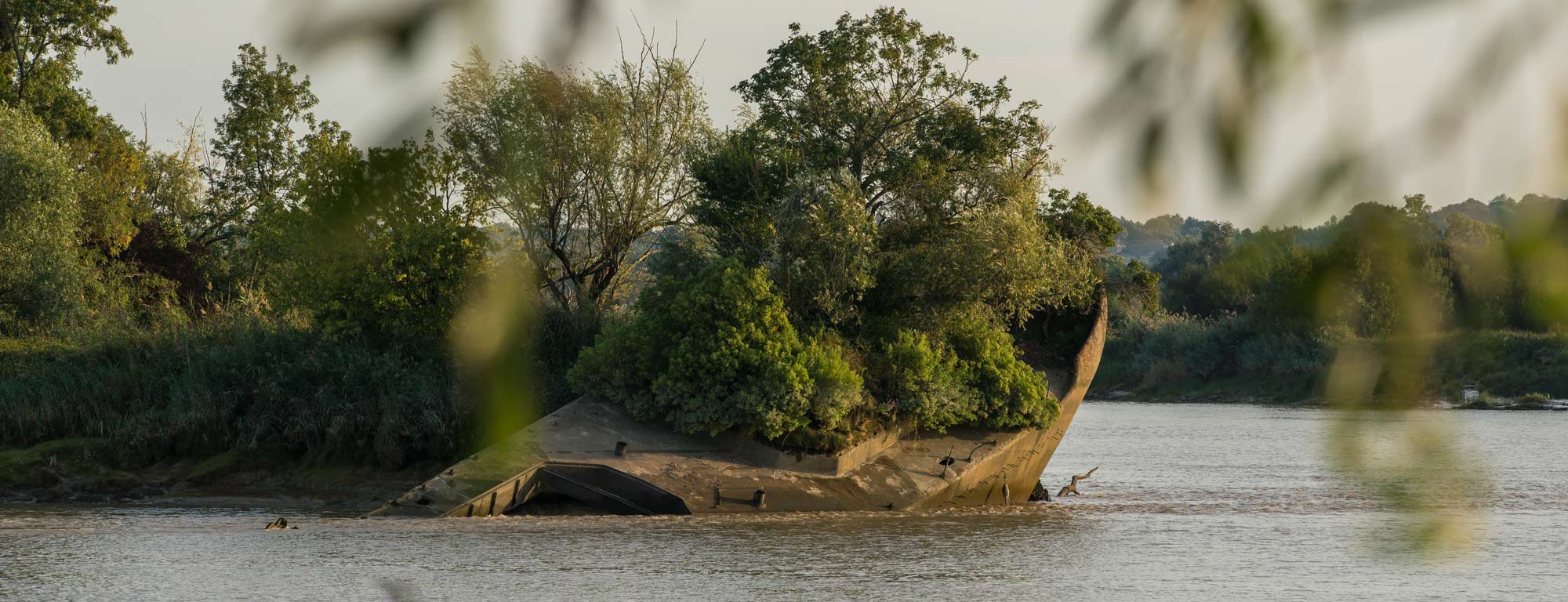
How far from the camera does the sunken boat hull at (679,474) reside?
1861 cm

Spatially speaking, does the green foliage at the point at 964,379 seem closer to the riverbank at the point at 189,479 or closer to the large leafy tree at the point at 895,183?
the large leafy tree at the point at 895,183

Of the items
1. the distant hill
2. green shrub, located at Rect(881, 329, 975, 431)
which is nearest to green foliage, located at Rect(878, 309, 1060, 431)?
green shrub, located at Rect(881, 329, 975, 431)

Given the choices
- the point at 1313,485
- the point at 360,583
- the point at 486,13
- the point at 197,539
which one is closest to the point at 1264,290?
the point at 486,13

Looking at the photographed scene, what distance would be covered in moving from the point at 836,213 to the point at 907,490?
4449 mm

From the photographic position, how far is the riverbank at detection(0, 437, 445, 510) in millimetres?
21500

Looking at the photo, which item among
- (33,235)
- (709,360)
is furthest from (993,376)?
(33,235)

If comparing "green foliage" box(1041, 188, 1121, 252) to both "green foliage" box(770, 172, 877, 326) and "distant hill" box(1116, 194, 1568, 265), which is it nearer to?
"green foliage" box(770, 172, 877, 326)

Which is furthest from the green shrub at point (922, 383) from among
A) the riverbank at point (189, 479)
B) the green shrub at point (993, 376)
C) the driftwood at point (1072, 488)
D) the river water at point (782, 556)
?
the riverbank at point (189, 479)

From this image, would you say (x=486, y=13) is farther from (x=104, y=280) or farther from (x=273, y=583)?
(x=104, y=280)

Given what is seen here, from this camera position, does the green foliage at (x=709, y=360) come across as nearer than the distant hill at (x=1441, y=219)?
No

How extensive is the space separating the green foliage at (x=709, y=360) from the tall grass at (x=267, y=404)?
11.7ft

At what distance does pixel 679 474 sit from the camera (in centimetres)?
1944

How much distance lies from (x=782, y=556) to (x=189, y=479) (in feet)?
36.8

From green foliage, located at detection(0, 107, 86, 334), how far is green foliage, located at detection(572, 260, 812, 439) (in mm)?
15167
